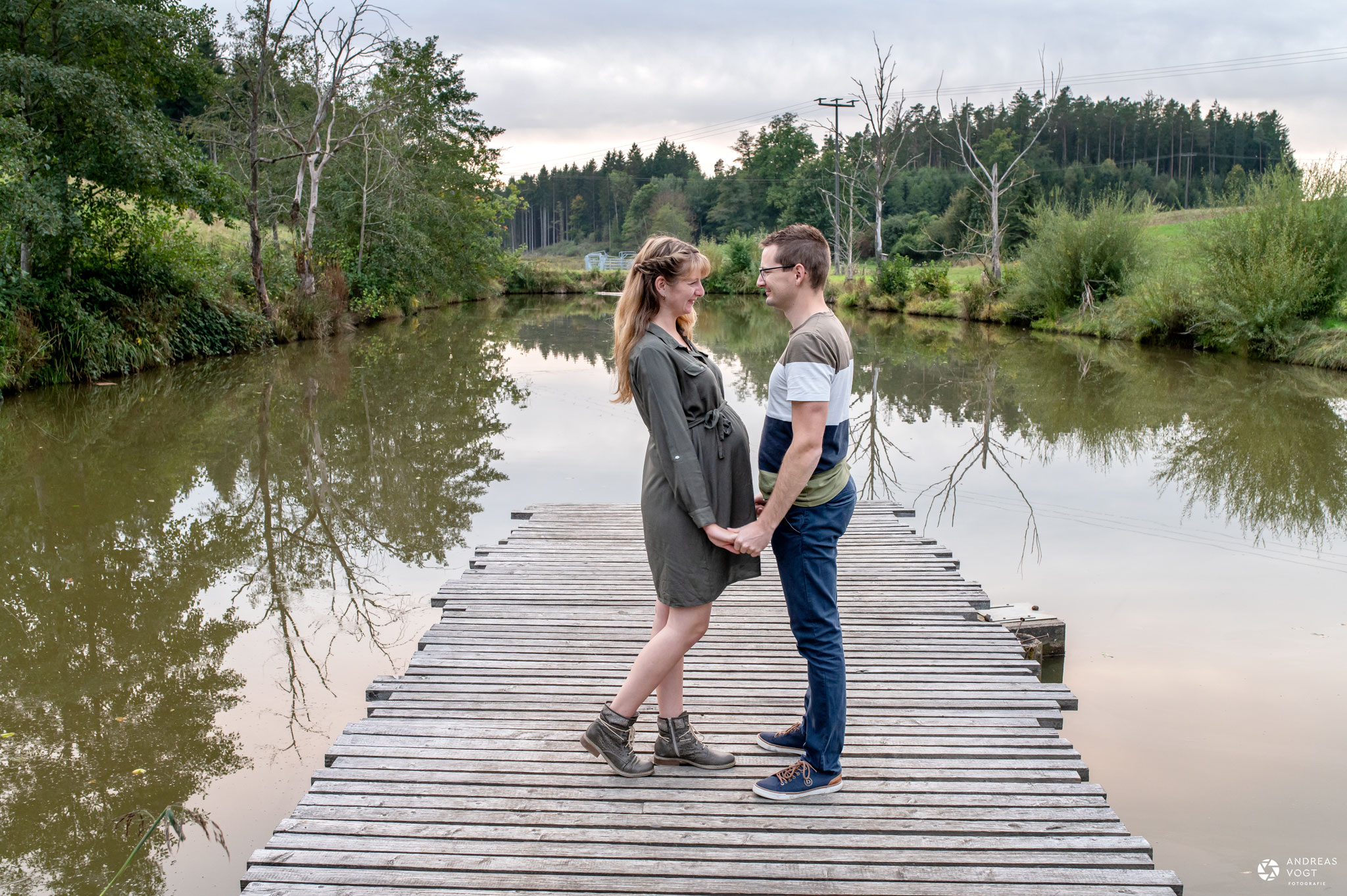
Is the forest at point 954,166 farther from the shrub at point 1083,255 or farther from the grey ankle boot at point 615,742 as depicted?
the grey ankle boot at point 615,742

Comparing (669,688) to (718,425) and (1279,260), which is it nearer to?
(718,425)

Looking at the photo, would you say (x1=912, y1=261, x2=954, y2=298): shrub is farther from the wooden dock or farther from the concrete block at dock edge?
the wooden dock

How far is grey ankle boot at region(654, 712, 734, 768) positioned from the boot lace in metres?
0.24

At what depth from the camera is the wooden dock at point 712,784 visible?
8.43 feet

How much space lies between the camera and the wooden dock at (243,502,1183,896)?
8.43ft

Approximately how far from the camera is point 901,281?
30.9 meters

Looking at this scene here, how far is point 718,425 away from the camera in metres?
2.83

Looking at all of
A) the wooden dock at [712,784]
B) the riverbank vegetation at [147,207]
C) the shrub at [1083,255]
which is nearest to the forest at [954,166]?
the shrub at [1083,255]

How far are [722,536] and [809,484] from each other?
296 millimetres

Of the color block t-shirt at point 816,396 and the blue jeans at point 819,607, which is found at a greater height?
the color block t-shirt at point 816,396

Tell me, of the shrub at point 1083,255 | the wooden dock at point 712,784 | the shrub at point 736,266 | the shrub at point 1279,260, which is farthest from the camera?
the shrub at point 736,266

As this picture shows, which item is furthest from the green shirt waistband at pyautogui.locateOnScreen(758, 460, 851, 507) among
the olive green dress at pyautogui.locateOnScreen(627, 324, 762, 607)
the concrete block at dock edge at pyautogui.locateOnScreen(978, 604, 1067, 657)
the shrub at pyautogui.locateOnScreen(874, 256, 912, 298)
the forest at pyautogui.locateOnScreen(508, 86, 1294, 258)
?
the forest at pyautogui.locateOnScreen(508, 86, 1294, 258)

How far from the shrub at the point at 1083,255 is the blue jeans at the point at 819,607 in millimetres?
22233

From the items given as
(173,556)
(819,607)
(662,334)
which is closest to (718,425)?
(662,334)
